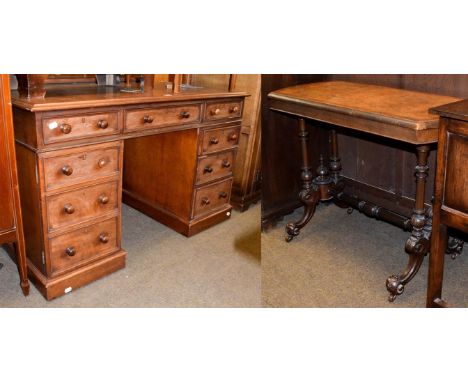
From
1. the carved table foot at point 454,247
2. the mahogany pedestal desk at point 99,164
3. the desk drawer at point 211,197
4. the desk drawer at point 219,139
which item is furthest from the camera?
the desk drawer at point 211,197

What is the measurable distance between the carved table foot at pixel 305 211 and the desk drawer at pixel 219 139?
0.51 meters

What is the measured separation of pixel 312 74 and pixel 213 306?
A: 129 centimetres

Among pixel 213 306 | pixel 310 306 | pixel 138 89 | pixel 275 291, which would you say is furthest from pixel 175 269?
pixel 138 89

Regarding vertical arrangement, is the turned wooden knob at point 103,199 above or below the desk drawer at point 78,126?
below

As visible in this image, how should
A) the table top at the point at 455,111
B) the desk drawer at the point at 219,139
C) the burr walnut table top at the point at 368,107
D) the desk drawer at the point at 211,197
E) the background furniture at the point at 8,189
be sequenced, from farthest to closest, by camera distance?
the desk drawer at the point at 211,197
the desk drawer at the point at 219,139
the background furniture at the point at 8,189
the burr walnut table top at the point at 368,107
the table top at the point at 455,111

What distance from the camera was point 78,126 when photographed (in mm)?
1820

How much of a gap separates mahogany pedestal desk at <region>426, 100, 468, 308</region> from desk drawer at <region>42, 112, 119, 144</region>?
125 cm

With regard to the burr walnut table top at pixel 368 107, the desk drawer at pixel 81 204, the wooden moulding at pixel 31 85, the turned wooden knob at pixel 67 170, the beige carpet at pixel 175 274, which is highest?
the wooden moulding at pixel 31 85

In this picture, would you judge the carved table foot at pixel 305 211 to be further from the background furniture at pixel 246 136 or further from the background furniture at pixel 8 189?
the background furniture at pixel 8 189

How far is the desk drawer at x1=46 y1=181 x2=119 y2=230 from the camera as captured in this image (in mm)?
1887

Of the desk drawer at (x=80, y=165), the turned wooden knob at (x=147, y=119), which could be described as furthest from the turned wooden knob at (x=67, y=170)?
the turned wooden knob at (x=147, y=119)

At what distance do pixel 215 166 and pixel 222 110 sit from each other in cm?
32

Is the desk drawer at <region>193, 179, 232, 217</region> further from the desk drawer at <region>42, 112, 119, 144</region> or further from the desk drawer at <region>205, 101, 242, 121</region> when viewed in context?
the desk drawer at <region>42, 112, 119, 144</region>

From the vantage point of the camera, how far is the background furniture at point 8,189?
1.67m
